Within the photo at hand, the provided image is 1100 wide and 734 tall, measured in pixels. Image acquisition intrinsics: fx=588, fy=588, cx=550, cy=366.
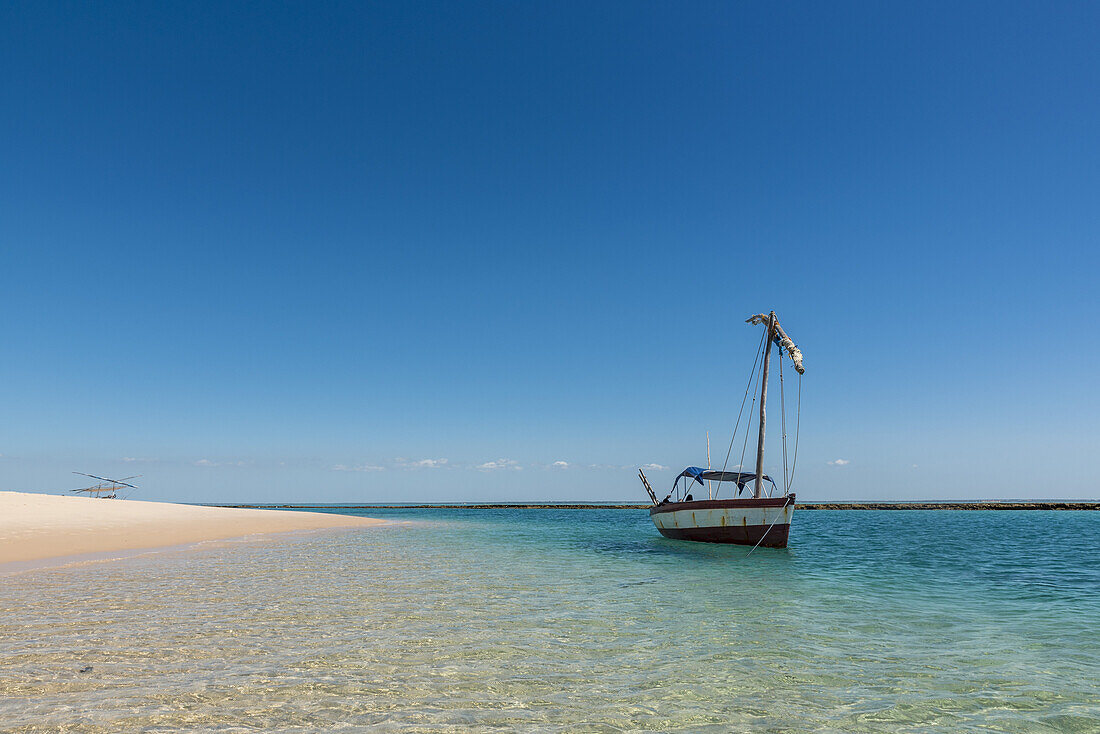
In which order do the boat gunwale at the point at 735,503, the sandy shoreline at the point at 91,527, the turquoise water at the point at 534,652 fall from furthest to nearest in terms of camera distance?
the boat gunwale at the point at 735,503
the sandy shoreline at the point at 91,527
the turquoise water at the point at 534,652

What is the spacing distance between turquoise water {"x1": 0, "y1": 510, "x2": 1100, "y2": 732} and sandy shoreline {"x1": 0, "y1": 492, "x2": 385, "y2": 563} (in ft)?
26.5

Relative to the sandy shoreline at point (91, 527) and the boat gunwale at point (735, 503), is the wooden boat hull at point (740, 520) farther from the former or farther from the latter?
the sandy shoreline at point (91, 527)

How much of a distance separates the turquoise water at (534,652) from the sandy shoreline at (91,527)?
8.08 metres

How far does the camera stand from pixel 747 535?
93.2ft

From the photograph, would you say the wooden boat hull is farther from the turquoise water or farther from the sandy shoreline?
the sandy shoreline

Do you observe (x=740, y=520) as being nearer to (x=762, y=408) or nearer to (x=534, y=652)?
(x=762, y=408)

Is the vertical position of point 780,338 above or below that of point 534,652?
above

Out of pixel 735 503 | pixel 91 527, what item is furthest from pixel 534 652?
pixel 91 527

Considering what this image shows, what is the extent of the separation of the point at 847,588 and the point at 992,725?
1137 cm

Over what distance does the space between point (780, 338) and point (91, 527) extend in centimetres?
3787

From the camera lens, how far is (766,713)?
6.80 meters

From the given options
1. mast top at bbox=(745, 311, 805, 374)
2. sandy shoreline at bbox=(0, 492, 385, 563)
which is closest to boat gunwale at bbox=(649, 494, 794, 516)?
mast top at bbox=(745, 311, 805, 374)

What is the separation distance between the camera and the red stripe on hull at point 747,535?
27.9 meters

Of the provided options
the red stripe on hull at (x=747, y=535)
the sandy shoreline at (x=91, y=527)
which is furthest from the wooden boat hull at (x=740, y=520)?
the sandy shoreline at (x=91, y=527)
